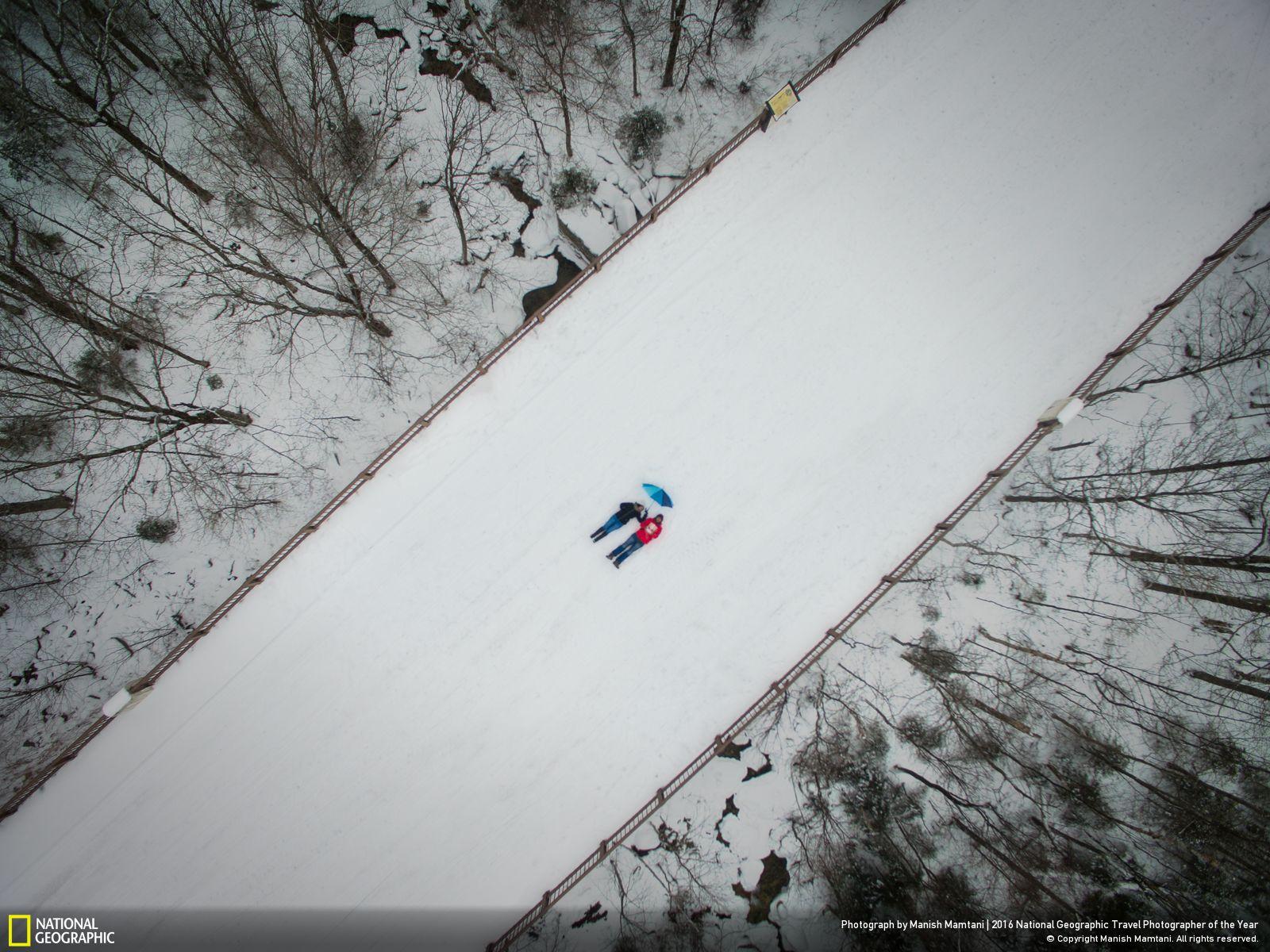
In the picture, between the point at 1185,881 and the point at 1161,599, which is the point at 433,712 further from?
the point at 1185,881

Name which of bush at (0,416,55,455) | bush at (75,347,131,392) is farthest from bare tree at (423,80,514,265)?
bush at (0,416,55,455)

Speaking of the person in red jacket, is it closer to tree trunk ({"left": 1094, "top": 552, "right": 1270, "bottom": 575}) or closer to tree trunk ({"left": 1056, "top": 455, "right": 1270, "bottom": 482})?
tree trunk ({"left": 1056, "top": 455, "right": 1270, "bottom": 482})

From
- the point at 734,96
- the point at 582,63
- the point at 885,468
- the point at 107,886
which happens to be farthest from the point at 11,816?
the point at 734,96

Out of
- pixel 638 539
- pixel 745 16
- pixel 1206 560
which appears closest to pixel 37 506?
pixel 638 539

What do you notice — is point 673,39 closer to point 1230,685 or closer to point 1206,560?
point 1206,560

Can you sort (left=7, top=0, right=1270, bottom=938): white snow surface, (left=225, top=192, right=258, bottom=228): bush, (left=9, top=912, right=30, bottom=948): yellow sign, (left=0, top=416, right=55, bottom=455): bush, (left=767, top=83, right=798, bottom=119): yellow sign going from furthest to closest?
(left=225, top=192, right=258, bottom=228): bush → (left=0, top=416, right=55, bottom=455): bush → (left=7, top=0, right=1270, bottom=938): white snow surface → (left=9, top=912, right=30, bottom=948): yellow sign → (left=767, top=83, right=798, bottom=119): yellow sign

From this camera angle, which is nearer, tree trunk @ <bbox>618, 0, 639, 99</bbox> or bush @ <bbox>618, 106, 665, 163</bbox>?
tree trunk @ <bbox>618, 0, 639, 99</bbox>
